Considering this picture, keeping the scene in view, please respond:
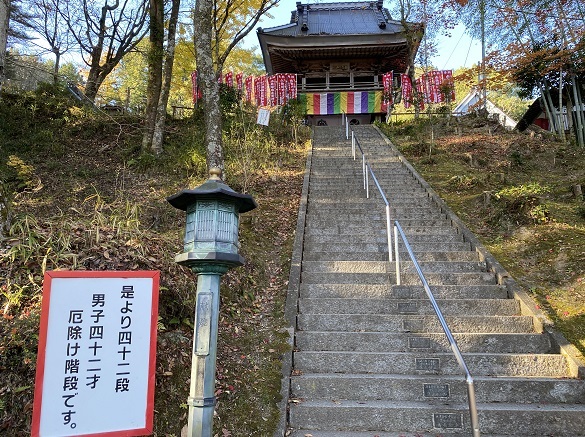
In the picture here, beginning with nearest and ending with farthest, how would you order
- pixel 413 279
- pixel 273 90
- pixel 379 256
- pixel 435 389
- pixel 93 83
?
1. pixel 435 389
2. pixel 413 279
3. pixel 379 256
4. pixel 93 83
5. pixel 273 90

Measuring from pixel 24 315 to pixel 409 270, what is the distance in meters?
4.36

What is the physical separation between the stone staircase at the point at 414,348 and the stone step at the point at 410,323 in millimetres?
11

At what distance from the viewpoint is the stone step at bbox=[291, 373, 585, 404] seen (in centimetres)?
363

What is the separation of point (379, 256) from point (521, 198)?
9.32 feet

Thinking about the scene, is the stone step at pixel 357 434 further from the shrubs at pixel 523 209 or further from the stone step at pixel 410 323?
the shrubs at pixel 523 209

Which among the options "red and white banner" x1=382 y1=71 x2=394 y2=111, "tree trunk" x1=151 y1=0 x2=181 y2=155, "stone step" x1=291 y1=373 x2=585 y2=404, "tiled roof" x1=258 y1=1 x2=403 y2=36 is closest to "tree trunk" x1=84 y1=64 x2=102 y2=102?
"tree trunk" x1=151 y1=0 x2=181 y2=155

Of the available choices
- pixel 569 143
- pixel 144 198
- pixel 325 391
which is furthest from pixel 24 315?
pixel 569 143

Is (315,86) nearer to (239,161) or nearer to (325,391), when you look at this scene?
(239,161)

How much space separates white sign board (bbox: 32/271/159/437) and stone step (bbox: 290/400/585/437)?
168 cm

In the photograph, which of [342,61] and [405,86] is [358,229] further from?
[342,61]

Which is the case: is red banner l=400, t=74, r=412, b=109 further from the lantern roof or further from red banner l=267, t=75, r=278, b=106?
the lantern roof

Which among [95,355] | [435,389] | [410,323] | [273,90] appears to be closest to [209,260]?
[95,355]

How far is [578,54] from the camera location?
12.7 m

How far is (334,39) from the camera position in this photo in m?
18.6
